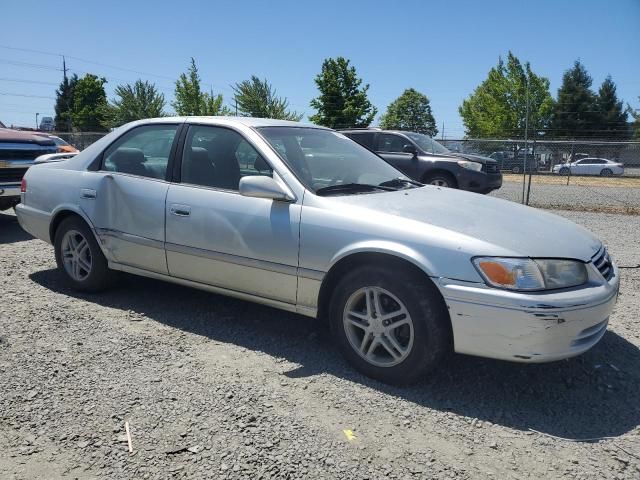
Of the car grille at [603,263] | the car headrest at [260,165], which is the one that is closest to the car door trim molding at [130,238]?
the car headrest at [260,165]

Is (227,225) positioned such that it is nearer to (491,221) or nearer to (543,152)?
(491,221)

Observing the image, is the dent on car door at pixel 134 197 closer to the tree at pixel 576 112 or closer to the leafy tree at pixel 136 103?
the leafy tree at pixel 136 103

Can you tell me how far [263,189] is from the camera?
140 inches

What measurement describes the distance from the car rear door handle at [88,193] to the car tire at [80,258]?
0.24 meters

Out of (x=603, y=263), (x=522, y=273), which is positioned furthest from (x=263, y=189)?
(x=603, y=263)

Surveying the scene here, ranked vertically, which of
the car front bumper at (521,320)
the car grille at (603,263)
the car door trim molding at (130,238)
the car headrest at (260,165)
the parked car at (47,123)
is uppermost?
the parked car at (47,123)

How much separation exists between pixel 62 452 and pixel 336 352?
1.80 m

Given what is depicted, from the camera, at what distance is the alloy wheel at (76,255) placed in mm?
4812

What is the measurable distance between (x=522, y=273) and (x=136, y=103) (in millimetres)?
46350

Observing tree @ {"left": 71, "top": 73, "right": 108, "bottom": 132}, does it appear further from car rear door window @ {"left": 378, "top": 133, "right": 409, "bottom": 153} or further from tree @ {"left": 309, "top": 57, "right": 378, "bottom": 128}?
car rear door window @ {"left": 378, "top": 133, "right": 409, "bottom": 153}

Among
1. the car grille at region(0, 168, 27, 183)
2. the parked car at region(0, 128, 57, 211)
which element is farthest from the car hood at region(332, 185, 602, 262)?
the car grille at region(0, 168, 27, 183)

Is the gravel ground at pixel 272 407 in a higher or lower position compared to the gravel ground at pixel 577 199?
lower

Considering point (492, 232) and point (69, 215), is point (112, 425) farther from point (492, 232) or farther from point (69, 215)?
point (69, 215)

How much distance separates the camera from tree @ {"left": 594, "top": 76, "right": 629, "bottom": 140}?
53406mm
